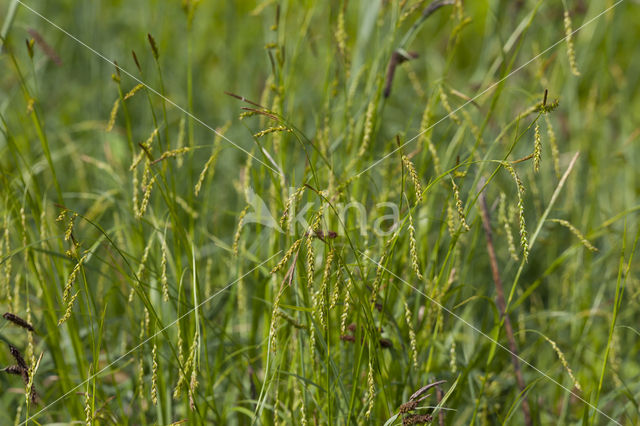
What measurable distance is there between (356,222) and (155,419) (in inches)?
19.9

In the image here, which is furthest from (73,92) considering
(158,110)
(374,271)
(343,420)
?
(343,420)

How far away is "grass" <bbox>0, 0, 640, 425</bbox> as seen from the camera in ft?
3.00

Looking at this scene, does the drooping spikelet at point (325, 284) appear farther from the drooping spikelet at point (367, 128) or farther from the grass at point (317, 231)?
the drooping spikelet at point (367, 128)

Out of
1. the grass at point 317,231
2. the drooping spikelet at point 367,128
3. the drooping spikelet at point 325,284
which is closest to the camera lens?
the drooping spikelet at point 325,284

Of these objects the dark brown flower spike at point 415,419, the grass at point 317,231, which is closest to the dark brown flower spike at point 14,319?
the grass at point 317,231

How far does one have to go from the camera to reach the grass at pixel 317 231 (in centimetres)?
91

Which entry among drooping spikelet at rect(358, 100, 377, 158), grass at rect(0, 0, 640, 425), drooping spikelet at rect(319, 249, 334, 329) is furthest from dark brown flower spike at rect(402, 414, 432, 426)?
drooping spikelet at rect(358, 100, 377, 158)

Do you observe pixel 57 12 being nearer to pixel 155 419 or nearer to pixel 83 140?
pixel 83 140

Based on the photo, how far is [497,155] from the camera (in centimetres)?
156

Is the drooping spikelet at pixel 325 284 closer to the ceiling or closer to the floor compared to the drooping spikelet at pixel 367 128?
closer to the floor

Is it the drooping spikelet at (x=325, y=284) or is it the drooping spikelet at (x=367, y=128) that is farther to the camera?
the drooping spikelet at (x=367, y=128)

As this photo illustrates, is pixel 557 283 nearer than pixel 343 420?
No

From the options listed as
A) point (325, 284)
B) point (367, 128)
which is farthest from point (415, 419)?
point (367, 128)

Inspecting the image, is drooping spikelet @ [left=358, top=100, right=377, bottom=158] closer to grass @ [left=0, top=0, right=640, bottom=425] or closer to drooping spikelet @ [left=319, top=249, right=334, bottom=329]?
grass @ [left=0, top=0, right=640, bottom=425]
